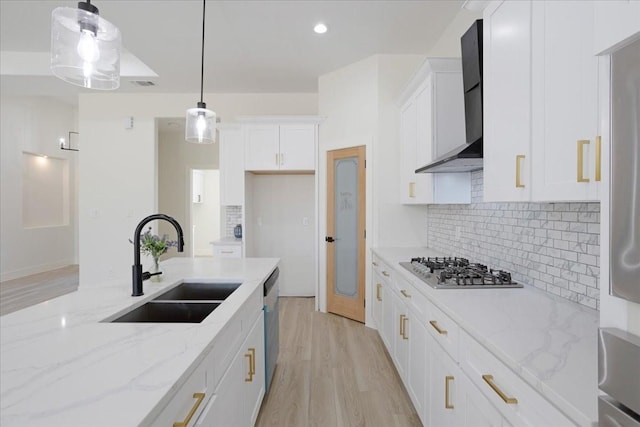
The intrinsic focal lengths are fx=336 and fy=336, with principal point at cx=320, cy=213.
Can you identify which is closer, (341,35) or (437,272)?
(437,272)

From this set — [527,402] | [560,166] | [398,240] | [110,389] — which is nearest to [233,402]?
[110,389]

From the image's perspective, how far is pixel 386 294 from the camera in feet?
9.80

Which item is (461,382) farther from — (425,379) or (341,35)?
(341,35)

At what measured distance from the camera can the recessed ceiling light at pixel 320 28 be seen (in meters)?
3.18

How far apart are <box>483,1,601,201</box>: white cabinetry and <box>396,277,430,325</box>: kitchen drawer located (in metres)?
0.69

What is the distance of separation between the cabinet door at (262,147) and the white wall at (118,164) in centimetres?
81

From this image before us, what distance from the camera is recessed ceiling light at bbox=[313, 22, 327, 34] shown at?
318 centimetres

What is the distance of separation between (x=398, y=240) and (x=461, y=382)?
7.91 feet

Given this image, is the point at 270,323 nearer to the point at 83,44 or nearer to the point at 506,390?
the point at 506,390

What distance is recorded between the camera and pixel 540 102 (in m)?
1.32

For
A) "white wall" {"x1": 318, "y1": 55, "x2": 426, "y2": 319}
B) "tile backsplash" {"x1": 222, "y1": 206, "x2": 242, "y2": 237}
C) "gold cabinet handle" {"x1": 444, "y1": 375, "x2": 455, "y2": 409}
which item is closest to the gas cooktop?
"gold cabinet handle" {"x1": 444, "y1": 375, "x2": 455, "y2": 409}

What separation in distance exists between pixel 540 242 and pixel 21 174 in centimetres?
832

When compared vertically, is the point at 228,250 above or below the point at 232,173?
below

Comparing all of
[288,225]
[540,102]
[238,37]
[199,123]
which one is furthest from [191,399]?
[288,225]
